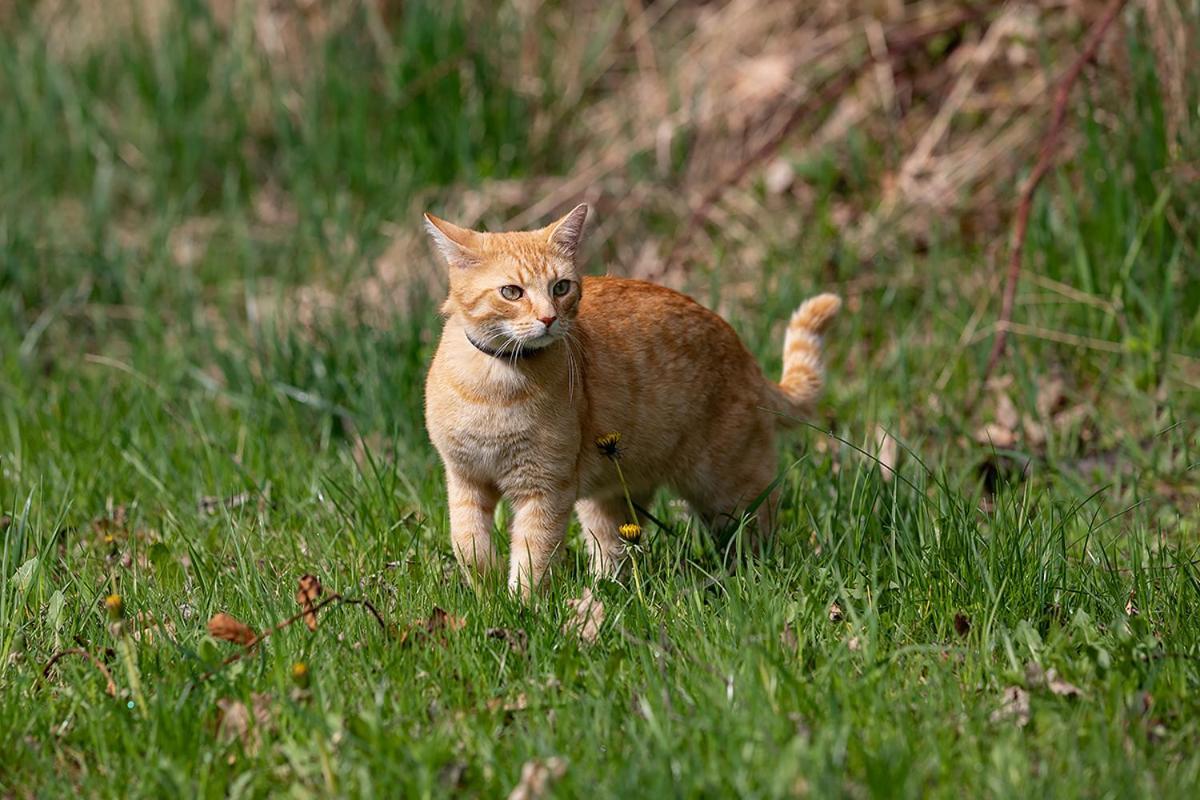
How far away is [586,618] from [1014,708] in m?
0.89

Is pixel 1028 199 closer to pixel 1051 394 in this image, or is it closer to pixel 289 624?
pixel 1051 394

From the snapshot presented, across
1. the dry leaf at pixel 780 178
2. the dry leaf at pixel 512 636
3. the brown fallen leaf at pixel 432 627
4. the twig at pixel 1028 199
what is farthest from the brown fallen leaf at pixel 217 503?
the dry leaf at pixel 780 178

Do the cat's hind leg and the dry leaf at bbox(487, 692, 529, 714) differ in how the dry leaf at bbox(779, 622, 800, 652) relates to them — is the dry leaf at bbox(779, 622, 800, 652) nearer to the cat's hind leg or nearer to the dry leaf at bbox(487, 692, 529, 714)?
the dry leaf at bbox(487, 692, 529, 714)

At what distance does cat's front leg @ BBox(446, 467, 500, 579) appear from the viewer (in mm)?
3320

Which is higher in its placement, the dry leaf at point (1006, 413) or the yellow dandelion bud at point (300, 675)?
the yellow dandelion bud at point (300, 675)

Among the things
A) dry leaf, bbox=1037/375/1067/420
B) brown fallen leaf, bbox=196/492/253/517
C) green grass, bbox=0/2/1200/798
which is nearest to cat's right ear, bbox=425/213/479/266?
green grass, bbox=0/2/1200/798

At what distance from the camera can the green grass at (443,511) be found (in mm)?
2447

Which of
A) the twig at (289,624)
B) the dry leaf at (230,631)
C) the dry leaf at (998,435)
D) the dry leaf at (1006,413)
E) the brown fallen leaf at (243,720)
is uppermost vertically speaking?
the dry leaf at (230,631)

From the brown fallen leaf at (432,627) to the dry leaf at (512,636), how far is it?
64 millimetres

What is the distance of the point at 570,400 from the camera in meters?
3.29

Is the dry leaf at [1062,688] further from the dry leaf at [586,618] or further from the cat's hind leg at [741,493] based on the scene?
the cat's hind leg at [741,493]

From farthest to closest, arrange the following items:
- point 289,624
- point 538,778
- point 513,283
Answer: point 513,283 → point 289,624 → point 538,778

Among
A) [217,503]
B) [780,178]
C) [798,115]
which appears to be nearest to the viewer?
[217,503]

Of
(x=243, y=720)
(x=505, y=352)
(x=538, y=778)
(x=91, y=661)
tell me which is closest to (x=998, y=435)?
(x=505, y=352)
